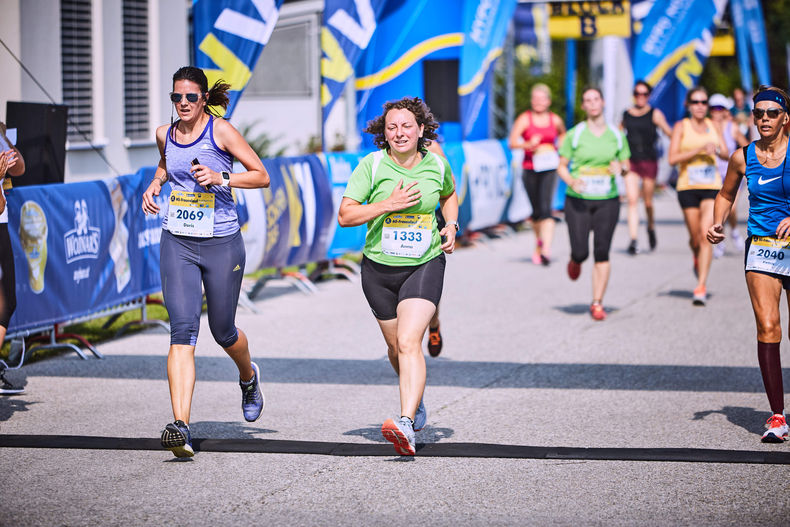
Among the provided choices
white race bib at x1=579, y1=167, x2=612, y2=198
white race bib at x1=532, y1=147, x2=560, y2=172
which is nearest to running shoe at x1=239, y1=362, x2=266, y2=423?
white race bib at x1=579, y1=167, x2=612, y2=198

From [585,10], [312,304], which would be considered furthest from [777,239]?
[585,10]

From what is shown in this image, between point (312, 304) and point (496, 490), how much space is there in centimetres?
684

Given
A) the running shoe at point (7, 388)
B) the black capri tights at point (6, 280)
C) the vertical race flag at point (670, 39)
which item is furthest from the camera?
the vertical race flag at point (670, 39)

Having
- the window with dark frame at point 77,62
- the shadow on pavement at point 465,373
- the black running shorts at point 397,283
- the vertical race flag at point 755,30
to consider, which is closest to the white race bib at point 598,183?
the shadow on pavement at point 465,373

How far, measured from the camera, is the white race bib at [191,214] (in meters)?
6.30

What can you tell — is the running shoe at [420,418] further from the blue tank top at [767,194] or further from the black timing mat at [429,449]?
the blue tank top at [767,194]

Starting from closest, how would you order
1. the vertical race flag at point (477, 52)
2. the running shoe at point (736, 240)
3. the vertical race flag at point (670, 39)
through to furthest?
the running shoe at point (736, 240), the vertical race flag at point (477, 52), the vertical race flag at point (670, 39)

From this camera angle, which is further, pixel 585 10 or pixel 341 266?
pixel 585 10

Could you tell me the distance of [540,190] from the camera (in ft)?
50.4

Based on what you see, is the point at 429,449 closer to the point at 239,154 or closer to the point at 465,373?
the point at 239,154

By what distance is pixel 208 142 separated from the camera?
251 inches

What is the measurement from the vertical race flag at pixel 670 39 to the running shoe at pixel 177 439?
63.3 ft

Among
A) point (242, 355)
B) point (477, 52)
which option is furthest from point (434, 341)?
point (477, 52)

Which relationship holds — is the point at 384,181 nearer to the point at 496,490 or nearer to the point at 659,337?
the point at 496,490
